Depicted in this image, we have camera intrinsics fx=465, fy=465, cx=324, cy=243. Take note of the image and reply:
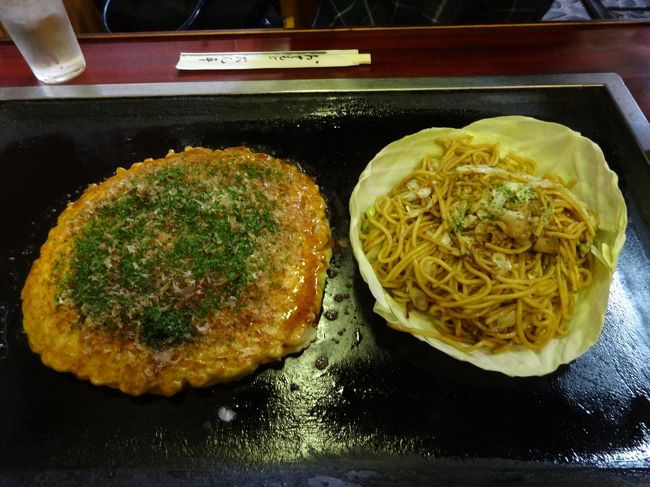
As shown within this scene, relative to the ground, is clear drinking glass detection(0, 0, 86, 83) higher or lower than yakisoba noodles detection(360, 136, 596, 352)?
higher

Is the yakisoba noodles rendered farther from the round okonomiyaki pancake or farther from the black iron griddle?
the round okonomiyaki pancake

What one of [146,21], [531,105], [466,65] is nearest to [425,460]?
[531,105]

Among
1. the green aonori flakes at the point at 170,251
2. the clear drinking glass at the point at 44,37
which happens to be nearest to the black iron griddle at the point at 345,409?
the green aonori flakes at the point at 170,251

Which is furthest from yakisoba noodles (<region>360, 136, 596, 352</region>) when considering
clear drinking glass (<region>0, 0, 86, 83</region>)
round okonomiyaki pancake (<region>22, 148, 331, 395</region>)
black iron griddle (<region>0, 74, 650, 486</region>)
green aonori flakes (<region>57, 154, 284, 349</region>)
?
clear drinking glass (<region>0, 0, 86, 83</region>)

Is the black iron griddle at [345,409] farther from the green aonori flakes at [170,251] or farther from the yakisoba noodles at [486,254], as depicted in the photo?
the green aonori flakes at [170,251]

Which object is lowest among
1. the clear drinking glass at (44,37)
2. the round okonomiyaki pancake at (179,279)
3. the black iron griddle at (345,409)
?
the black iron griddle at (345,409)

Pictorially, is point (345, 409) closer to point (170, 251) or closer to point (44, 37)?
point (170, 251)
